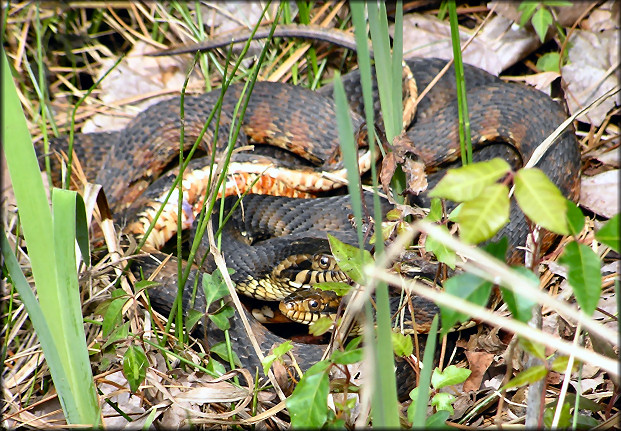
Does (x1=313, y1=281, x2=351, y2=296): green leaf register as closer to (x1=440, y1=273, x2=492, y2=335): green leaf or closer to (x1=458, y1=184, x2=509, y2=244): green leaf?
(x1=440, y1=273, x2=492, y2=335): green leaf

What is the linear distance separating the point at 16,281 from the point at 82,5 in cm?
428

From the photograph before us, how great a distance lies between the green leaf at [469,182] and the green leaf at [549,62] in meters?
3.27

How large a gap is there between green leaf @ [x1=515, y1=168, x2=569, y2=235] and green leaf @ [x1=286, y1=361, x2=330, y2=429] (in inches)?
30.3

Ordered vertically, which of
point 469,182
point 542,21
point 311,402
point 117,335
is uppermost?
point 542,21

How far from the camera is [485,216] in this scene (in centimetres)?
138

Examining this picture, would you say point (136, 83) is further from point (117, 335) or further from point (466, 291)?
point (466, 291)

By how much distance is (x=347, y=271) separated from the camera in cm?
214

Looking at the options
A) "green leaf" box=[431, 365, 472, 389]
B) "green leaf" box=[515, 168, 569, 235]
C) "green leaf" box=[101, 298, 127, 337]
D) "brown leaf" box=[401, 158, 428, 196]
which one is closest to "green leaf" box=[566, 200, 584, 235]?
"green leaf" box=[515, 168, 569, 235]

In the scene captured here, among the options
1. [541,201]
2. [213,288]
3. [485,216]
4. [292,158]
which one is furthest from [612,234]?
[292,158]

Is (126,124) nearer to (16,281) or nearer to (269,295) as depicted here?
(269,295)

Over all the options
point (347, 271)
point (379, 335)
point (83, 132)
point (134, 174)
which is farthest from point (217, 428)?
point (83, 132)

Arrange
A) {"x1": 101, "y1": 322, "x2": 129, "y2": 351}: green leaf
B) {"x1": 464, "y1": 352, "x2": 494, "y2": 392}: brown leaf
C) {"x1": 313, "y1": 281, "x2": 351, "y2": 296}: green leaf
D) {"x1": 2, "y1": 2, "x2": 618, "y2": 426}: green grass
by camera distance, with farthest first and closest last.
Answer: {"x1": 464, "y1": 352, "x2": 494, "y2": 392}: brown leaf, {"x1": 101, "y1": 322, "x2": 129, "y2": 351}: green leaf, {"x1": 313, "y1": 281, "x2": 351, "y2": 296}: green leaf, {"x1": 2, "y1": 2, "x2": 618, "y2": 426}: green grass

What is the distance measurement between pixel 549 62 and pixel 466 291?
3456 mm

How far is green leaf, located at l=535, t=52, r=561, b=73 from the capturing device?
14.1ft
